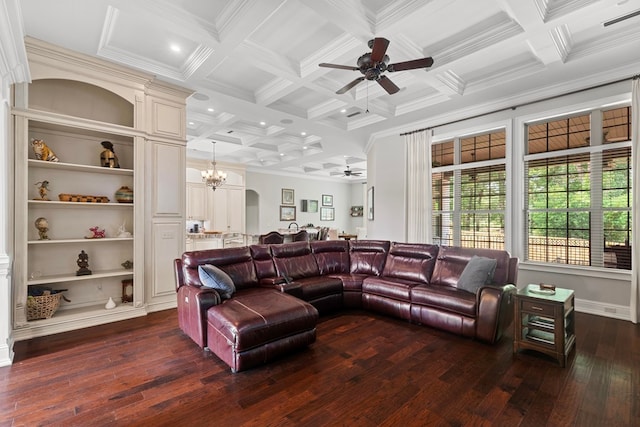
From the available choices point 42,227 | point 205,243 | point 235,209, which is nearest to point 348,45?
point 42,227

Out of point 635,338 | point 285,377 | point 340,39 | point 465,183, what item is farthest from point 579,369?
point 340,39

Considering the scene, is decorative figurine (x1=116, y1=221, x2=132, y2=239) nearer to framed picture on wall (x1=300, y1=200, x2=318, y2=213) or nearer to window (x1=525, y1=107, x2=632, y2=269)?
window (x1=525, y1=107, x2=632, y2=269)

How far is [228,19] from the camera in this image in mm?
3043

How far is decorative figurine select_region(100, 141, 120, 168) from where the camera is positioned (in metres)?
3.99

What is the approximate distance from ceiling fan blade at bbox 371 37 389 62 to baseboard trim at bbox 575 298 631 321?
4.31m

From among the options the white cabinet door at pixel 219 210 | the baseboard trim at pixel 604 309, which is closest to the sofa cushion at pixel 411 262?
the baseboard trim at pixel 604 309

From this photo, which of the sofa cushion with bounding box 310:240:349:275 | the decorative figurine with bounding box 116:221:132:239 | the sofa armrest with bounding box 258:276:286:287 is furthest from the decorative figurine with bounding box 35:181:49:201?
the sofa cushion with bounding box 310:240:349:275

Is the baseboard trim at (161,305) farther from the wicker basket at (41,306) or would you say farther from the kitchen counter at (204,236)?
the kitchen counter at (204,236)

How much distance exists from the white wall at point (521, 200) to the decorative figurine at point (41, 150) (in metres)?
5.46

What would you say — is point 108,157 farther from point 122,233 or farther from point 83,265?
point 83,265

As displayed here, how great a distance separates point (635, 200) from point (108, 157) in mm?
6748

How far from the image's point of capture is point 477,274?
3.48 metres

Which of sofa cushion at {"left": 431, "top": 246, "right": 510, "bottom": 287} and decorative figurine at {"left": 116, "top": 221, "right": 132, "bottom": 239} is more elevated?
decorative figurine at {"left": 116, "top": 221, "right": 132, "bottom": 239}

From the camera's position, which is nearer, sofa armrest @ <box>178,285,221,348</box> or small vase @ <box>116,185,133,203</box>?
sofa armrest @ <box>178,285,221,348</box>
